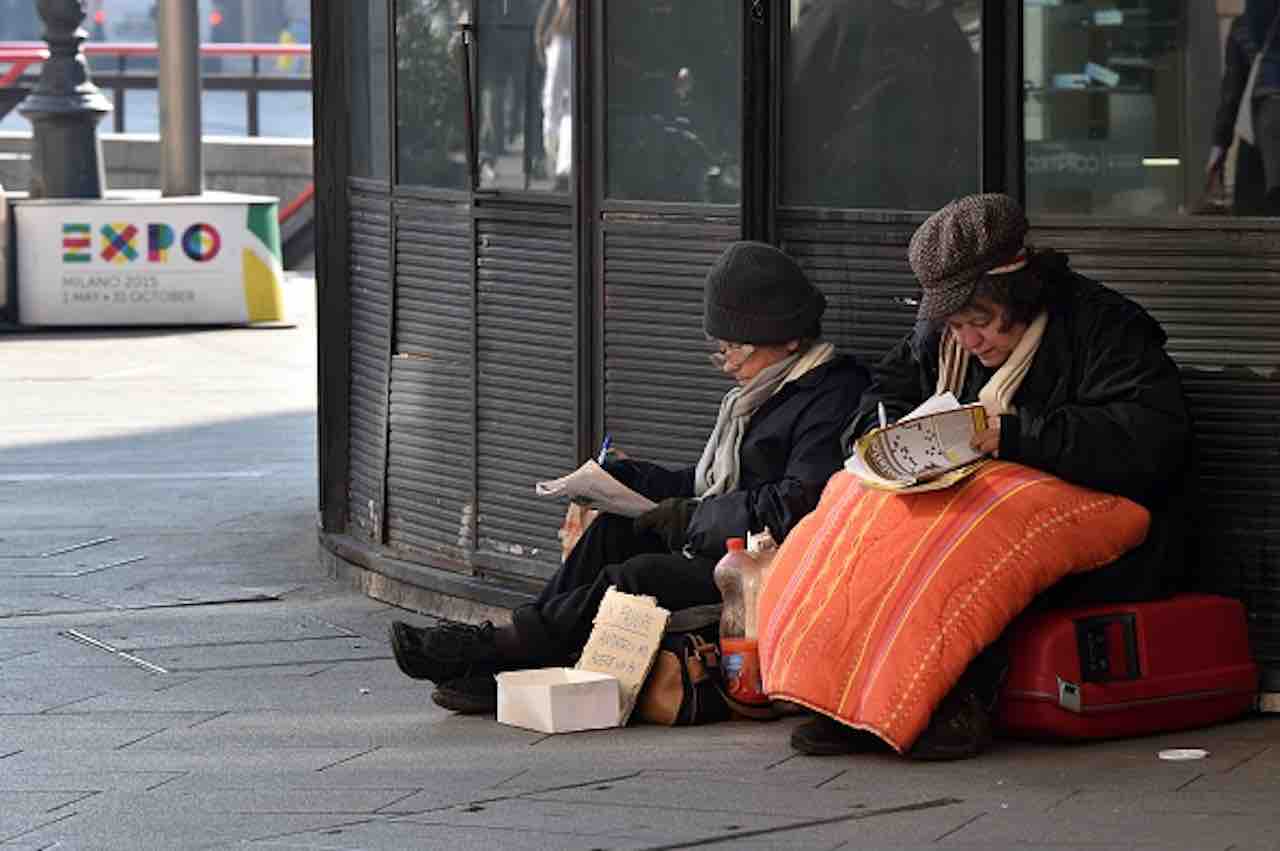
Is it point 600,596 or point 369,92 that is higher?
point 369,92

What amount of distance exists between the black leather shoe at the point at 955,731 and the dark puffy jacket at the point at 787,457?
66 cm

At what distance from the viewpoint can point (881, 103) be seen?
7.02m

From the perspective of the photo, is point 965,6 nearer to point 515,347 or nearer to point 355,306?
point 515,347

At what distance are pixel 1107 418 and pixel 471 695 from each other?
5.45 ft

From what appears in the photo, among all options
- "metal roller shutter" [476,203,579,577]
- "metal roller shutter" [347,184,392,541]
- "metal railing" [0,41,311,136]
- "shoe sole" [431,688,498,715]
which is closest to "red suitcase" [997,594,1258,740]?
"shoe sole" [431,688,498,715]

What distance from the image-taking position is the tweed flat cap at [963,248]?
242 inches

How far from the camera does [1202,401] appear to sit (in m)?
6.47

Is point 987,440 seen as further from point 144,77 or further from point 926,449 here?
point 144,77

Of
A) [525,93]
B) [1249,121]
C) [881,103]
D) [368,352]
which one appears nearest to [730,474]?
[881,103]

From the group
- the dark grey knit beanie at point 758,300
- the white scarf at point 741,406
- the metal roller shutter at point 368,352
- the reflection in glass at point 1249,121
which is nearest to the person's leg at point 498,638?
the white scarf at point 741,406

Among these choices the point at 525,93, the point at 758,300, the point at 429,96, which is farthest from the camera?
the point at 429,96

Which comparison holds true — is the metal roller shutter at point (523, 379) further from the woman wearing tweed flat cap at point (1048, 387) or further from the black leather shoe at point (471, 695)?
the woman wearing tweed flat cap at point (1048, 387)

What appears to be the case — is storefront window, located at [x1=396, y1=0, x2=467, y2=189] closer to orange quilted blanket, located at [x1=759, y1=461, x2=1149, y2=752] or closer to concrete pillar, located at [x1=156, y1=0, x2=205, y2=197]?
orange quilted blanket, located at [x1=759, y1=461, x2=1149, y2=752]

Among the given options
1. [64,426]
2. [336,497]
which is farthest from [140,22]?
[336,497]
